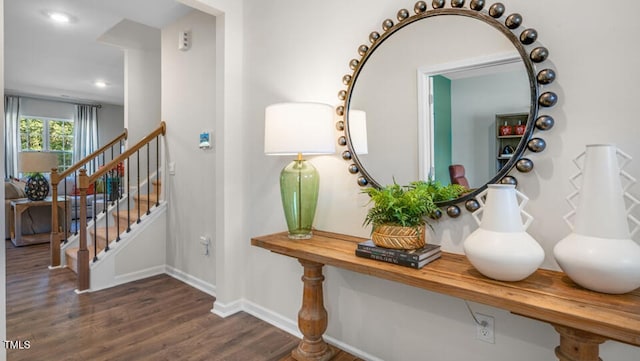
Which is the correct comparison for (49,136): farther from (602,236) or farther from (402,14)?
(602,236)

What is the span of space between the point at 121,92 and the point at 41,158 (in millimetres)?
2869

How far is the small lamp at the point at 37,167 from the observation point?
4.50m

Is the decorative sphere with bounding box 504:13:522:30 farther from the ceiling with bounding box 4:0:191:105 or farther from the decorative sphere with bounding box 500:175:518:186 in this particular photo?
the ceiling with bounding box 4:0:191:105

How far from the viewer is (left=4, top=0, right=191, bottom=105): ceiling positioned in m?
3.12

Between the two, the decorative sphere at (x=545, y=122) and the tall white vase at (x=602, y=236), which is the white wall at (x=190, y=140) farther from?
the tall white vase at (x=602, y=236)

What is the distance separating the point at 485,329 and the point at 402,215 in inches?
23.7

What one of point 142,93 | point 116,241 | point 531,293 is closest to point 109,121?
point 142,93

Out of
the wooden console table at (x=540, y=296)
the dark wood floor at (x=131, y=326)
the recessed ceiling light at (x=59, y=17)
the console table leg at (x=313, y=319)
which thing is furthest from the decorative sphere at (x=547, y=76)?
the recessed ceiling light at (x=59, y=17)

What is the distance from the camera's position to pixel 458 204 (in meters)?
1.51

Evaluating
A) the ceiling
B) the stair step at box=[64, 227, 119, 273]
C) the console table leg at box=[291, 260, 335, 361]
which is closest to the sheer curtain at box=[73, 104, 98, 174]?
the ceiling

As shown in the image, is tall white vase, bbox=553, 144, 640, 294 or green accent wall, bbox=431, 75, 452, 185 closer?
tall white vase, bbox=553, 144, 640, 294

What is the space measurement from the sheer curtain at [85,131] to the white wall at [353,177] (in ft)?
24.1

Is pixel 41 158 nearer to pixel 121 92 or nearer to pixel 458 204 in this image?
pixel 121 92

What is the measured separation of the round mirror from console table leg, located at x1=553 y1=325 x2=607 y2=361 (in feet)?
1.81
